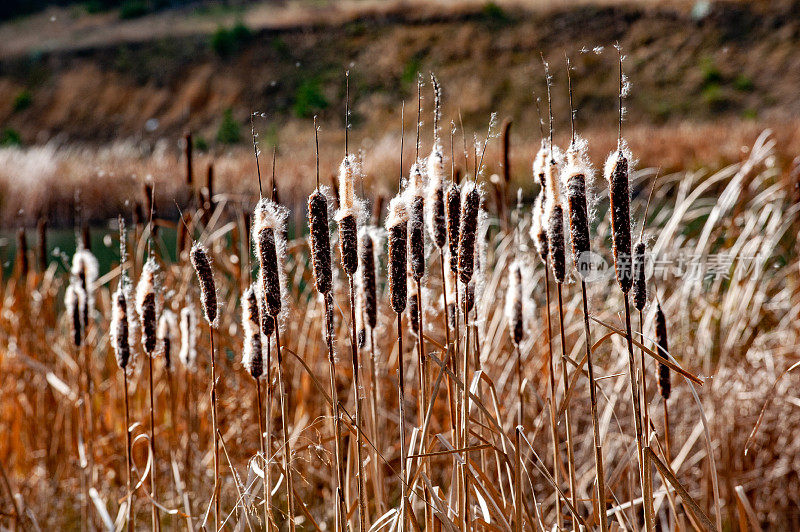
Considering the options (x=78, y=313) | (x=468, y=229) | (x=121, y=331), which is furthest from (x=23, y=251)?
(x=468, y=229)

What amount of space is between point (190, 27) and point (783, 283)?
2815 centimetres

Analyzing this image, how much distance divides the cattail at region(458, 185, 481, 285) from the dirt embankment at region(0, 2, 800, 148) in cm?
1757

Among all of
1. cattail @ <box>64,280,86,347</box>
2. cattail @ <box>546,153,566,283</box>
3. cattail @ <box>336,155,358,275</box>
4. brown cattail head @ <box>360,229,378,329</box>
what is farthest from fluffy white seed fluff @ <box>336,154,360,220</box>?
cattail @ <box>64,280,86,347</box>

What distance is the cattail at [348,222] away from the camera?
770mm

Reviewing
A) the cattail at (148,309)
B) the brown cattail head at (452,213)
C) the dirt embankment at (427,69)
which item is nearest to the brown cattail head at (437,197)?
the brown cattail head at (452,213)

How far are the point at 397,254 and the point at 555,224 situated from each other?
0.57ft

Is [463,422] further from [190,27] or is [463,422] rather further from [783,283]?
[190,27]

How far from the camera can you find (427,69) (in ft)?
68.4

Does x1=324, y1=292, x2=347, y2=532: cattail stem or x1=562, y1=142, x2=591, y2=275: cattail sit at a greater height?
x1=562, y1=142, x2=591, y2=275: cattail

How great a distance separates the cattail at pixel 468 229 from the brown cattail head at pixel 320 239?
6.1 inches

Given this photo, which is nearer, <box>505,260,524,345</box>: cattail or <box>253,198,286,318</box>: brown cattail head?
<box>253,198,286,318</box>: brown cattail head

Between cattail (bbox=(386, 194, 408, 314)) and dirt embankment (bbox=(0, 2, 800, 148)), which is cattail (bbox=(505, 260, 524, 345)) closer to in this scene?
cattail (bbox=(386, 194, 408, 314))

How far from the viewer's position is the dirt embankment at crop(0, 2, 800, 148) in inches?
798

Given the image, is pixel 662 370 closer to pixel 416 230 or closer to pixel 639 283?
pixel 639 283
